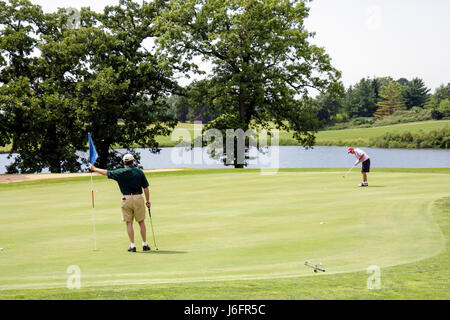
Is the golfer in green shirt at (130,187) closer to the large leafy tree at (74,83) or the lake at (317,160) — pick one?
the large leafy tree at (74,83)

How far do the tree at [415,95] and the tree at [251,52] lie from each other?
13651 centimetres

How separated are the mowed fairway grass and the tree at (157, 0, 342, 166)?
93.0 ft

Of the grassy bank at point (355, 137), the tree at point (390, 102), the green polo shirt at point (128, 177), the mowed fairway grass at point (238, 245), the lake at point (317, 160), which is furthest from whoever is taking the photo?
the tree at point (390, 102)

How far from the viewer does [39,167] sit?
48.9 m

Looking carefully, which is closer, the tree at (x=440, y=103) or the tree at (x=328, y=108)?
the tree at (x=440, y=103)

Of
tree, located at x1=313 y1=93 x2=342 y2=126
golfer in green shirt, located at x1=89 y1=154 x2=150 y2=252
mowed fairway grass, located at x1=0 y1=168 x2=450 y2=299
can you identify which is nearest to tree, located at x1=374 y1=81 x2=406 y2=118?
tree, located at x1=313 y1=93 x2=342 y2=126

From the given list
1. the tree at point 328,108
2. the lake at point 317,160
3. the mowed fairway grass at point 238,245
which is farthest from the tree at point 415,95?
the mowed fairway grass at point 238,245

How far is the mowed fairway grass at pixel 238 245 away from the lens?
26.5 feet

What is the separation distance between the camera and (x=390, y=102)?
17812cm

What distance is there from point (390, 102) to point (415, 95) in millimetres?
8462

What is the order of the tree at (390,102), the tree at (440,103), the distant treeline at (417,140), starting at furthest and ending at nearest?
the tree at (390,102) < the tree at (440,103) < the distant treeline at (417,140)

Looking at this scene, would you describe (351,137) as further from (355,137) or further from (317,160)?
(317,160)

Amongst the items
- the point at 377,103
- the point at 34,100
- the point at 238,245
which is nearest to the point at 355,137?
the point at 377,103
